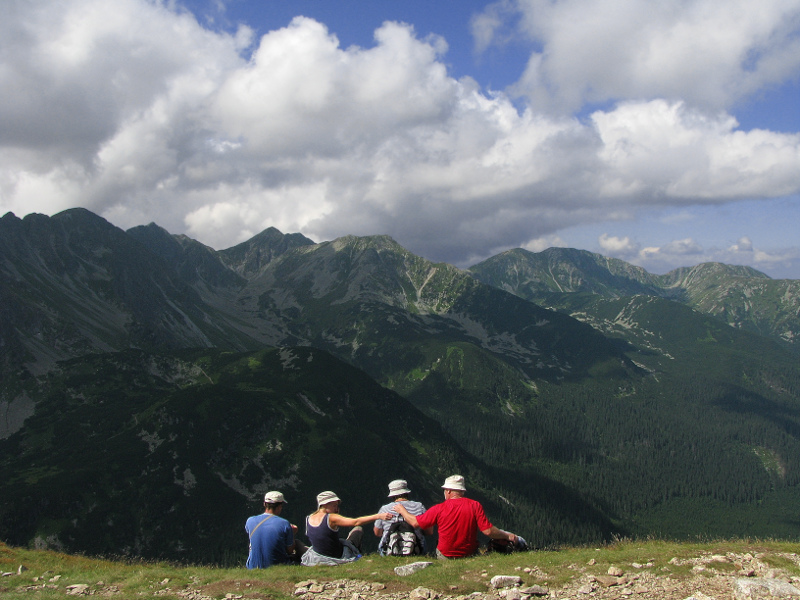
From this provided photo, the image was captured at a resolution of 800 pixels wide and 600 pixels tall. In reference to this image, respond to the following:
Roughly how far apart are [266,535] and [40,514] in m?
147

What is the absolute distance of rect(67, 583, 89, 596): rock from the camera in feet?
57.8

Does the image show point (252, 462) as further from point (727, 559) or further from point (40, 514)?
point (727, 559)

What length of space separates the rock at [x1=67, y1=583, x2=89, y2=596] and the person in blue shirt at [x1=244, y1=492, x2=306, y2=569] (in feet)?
20.1

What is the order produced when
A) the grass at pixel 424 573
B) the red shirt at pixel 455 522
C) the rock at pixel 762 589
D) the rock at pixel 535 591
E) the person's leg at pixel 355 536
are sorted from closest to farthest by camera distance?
the rock at pixel 762 589 < the rock at pixel 535 591 < the grass at pixel 424 573 < the red shirt at pixel 455 522 < the person's leg at pixel 355 536

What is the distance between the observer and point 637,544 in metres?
22.0

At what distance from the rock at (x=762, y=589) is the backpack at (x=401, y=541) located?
11572 mm

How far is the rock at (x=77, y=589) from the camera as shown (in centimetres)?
1760

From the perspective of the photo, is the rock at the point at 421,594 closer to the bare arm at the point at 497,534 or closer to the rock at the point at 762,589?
the bare arm at the point at 497,534

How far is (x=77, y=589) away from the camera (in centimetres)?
1811

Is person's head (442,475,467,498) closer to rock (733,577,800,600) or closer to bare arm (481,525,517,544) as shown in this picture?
bare arm (481,525,517,544)

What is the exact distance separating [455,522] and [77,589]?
15380mm

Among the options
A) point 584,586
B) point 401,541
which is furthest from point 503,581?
point 401,541

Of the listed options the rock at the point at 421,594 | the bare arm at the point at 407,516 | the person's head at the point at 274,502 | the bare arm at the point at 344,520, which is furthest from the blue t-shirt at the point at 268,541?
the rock at the point at 421,594

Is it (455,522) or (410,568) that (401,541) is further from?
(455,522)
